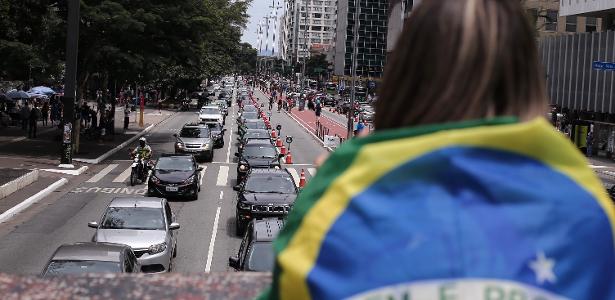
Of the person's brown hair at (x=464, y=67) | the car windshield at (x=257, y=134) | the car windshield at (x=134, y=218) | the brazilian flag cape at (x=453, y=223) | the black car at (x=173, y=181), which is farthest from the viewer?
the car windshield at (x=257, y=134)

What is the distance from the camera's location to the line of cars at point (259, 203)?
13.3 metres

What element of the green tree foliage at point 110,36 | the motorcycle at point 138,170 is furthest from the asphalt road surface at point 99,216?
the green tree foliage at point 110,36

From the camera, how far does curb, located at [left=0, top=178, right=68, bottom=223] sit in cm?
2166

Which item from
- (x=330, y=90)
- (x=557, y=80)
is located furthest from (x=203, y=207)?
(x=330, y=90)

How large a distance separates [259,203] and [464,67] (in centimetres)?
1938

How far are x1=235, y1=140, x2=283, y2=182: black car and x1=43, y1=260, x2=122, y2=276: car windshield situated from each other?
17.9m

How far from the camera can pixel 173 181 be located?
2591 centimetres

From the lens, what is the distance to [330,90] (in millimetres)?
152250

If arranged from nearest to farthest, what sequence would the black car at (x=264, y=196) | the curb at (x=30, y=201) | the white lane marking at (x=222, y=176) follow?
the black car at (x=264, y=196) < the curb at (x=30, y=201) < the white lane marking at (x=222, y=176)

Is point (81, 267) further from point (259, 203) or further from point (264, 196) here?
point (264, 196)

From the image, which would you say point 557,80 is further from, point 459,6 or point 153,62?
point 459,6

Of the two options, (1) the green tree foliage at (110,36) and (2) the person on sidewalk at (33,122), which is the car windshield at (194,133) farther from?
(2) the person on sidewalk at (33,122)

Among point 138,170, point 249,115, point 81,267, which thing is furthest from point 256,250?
point 249,115

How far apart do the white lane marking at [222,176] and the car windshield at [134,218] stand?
1330 cm
